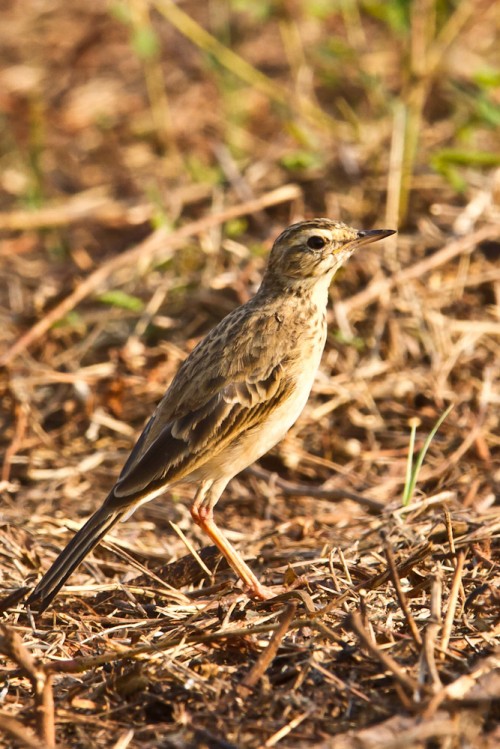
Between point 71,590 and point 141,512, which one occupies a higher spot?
point 141,512

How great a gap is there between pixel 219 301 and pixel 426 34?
2.69 metres

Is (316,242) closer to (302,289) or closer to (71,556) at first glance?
(302,289)

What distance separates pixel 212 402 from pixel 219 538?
0.65 m

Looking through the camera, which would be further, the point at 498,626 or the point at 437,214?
the point at 437,214

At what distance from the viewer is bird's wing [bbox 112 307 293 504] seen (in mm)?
5195

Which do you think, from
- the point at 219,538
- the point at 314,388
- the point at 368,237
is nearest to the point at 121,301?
the point at 314,388

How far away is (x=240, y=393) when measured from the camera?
5.34 metres

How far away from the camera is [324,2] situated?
957cm

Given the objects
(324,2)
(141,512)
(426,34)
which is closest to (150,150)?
(324,2)

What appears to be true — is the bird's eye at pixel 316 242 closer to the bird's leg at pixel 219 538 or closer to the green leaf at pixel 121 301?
the bird's leg at pixel 219 538

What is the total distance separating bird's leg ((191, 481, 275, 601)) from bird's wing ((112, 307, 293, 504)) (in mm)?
287

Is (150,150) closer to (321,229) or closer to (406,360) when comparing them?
(406,360)

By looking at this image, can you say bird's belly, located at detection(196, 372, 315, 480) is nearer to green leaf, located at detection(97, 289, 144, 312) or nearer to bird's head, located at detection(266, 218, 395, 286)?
bird's head, located at detection(266, 218, 395, 286)

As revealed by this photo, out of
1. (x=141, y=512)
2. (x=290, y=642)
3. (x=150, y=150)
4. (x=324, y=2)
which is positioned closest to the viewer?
(x=290, y=642)
